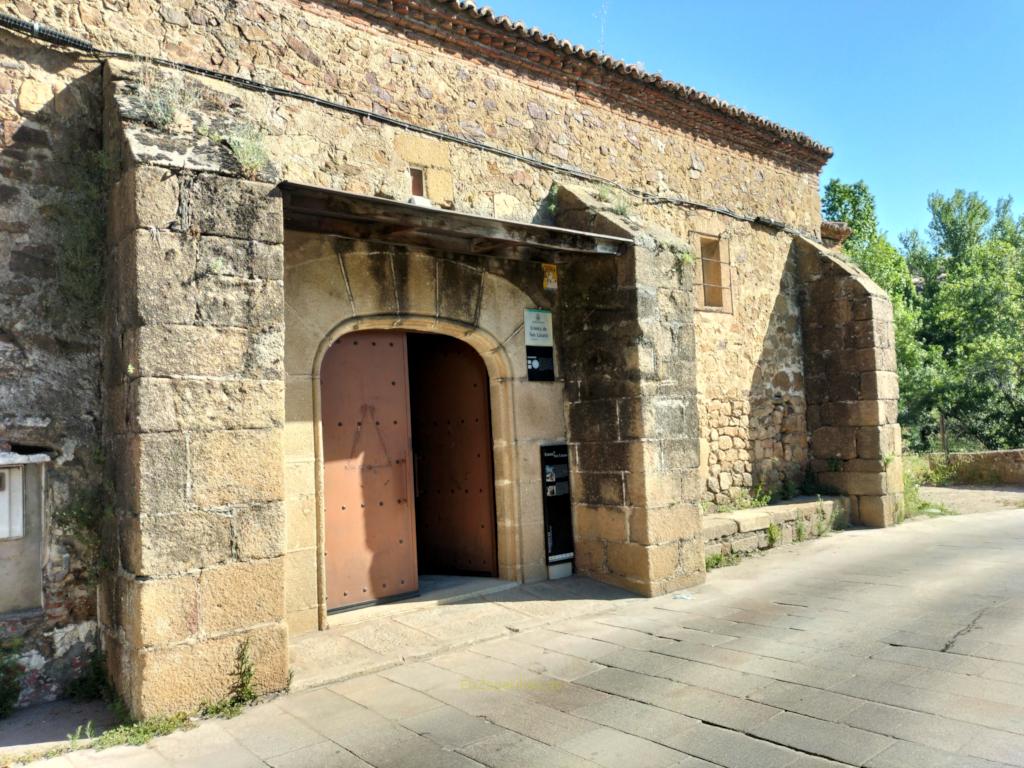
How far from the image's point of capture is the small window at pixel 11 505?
3.92 metres

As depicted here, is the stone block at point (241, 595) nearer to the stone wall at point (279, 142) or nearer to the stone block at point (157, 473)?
the stone block at point (157, 473)

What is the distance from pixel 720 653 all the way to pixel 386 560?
2552 mm

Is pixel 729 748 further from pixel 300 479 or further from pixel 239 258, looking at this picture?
pixel 239 258

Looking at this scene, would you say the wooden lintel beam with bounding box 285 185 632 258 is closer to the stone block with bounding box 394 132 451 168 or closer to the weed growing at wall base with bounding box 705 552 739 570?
the stone block with bounding box 394 132 451 168

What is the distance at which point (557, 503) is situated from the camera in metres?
6.32

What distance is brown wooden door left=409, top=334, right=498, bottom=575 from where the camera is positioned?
20.7 feet

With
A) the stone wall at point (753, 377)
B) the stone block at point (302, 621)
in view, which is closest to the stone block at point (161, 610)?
the stone block at point (302, 621)

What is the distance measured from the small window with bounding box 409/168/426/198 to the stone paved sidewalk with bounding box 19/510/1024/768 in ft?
11.1

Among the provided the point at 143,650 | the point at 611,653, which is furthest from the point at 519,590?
the point at 143,650

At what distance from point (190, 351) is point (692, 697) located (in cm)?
311

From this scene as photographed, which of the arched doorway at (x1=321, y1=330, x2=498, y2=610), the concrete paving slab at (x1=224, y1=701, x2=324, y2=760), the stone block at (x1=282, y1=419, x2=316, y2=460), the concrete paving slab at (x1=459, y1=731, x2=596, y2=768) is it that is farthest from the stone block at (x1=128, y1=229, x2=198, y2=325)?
the concrete paving slab at (x1=459, y1=731, x2=596, y2=768)

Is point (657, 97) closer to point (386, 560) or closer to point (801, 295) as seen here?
point (801, 295)

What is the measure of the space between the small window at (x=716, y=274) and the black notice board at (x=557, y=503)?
3116 millimetres

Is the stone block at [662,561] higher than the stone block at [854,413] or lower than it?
lower
